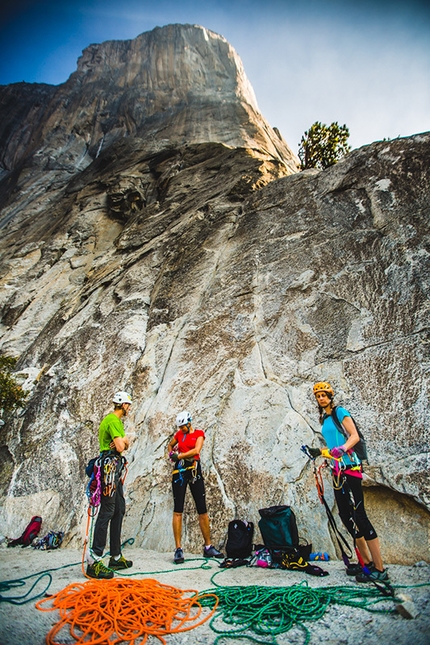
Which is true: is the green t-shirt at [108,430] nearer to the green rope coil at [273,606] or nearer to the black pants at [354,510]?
the green rope coil at [273,606]

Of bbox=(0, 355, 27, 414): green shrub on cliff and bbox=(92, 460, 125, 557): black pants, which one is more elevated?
bbox=(0, 355, 27, 414): green shrub on cliff

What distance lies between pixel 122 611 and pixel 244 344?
497 centimetres

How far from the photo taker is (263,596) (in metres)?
3.31

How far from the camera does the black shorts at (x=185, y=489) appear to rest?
5.26 m

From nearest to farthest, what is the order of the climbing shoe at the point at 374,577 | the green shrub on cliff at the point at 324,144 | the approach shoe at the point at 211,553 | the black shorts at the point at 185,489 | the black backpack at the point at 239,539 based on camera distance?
1. the climbing shoe at the point at 374,577
2. the black backpack at the point at 239,539
3. the approach shoe at the point at 211,553
4. the black shorts at the point at 185,489
5. the green shrub on cliff at the point at 324,144

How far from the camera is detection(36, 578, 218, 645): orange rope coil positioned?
2768 millimetres

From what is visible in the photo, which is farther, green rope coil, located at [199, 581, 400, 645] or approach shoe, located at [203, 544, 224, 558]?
approach shoe, located at [203, 544, 224, 558]

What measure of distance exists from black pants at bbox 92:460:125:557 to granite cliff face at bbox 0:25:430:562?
1.29 m

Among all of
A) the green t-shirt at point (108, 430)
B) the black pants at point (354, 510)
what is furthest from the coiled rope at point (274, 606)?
the green t-shirt at point (108, 430)

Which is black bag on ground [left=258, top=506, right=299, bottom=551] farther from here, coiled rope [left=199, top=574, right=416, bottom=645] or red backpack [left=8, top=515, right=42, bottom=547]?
red backpack [left=8, top=515, right=42, bottom=547]

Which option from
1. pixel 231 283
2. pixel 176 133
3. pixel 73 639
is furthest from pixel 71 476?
pixel 176 133

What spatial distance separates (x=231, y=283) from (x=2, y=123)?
4626 cm

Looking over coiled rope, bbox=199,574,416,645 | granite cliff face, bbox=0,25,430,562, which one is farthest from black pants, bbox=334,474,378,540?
granite cliff face, bbox=0,25,430,562

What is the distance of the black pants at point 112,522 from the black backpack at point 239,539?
1.48m
